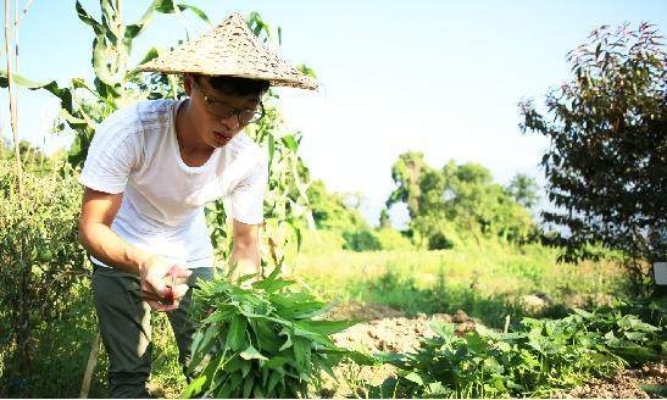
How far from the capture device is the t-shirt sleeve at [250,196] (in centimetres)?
262

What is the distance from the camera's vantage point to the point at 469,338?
9.61 ft

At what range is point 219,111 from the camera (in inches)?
83.0

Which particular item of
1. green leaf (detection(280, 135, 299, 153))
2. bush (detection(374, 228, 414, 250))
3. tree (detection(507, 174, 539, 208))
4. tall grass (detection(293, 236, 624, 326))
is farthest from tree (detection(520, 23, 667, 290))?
tree (detection(507, 174, 539, 208))

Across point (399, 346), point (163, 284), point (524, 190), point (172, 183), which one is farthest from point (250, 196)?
point (524, 190)

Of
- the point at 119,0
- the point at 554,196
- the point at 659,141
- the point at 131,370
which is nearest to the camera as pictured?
the point at 131,370

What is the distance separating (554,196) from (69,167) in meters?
4.72

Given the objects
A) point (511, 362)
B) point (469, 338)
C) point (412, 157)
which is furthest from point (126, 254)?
point (412, 157)

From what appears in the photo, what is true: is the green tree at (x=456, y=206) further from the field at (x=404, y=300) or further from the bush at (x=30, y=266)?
the bush at (x=30, y=266)

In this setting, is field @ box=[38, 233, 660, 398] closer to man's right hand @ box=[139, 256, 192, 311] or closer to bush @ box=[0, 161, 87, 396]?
bush @ box=[0, 161, 87, 396]

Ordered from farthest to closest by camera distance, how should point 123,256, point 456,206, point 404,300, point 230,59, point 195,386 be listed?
1. point 456,206
2. point 404,300
3. point 230,59
4. point 123,256
5. point 195,386

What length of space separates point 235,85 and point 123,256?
26.9 inches

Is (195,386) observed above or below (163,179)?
below

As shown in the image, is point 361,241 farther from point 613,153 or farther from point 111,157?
point 111,157

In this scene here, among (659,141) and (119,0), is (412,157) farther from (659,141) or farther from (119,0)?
(119,0)
